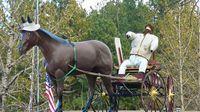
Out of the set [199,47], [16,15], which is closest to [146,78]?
[16,15]

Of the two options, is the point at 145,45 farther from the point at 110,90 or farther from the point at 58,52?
the point at 58,52

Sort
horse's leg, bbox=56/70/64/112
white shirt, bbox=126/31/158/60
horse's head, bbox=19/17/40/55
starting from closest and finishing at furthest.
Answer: horse's head, bbox=19/17/40/55 → horse's leg, bbox=56/70/64/112 → white shirt, bbox=126/31/158/60

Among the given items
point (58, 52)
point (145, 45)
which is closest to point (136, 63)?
point (145, 45)

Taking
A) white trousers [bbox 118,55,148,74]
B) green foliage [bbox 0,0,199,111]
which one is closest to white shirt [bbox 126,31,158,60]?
white trousers [bbox 118,55,148,74]

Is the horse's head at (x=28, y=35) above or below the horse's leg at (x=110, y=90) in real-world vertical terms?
above

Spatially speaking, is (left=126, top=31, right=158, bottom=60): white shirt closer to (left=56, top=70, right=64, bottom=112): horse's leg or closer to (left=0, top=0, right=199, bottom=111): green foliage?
(left=0, top=0, right=199, bottom=111): green foliage

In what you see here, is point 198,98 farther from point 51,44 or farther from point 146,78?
point 51,44

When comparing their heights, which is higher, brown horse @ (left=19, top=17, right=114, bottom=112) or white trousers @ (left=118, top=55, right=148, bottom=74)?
brown horse @ (left=19, top=17, right=114, bottom=112)

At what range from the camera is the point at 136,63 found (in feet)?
23.4

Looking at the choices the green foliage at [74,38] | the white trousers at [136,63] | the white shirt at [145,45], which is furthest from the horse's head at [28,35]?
the green foliage at [74,38]

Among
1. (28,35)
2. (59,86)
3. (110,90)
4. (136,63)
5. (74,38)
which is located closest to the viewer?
(28,35)

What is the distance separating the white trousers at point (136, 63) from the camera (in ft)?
23.0

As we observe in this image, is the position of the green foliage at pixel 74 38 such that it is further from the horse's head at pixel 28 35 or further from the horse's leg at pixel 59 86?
the horse's head at pixel 28 35

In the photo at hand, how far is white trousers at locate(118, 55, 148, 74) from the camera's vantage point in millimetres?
7012
